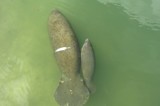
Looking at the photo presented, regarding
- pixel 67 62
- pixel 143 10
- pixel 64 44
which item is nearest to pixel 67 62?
pixel 67 62

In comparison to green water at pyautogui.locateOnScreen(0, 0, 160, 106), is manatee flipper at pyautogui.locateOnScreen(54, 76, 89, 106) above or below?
below

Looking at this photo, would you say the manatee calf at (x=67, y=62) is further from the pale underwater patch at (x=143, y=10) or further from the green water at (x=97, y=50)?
the pale underwater patch at (x=143, y=10)

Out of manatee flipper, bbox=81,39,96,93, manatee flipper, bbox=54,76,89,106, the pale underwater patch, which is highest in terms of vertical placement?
the pale underwater patch

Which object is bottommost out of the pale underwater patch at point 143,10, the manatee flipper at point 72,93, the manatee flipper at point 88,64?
the manatee flipper at point 72,93

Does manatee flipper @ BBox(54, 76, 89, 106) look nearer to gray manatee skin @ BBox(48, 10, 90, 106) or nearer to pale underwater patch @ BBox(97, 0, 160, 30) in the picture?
gray manatee skin @ BBox(48, 10, 90, 106)

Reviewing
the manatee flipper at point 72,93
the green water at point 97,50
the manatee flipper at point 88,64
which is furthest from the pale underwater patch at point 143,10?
the manatee flipper at point 72,93

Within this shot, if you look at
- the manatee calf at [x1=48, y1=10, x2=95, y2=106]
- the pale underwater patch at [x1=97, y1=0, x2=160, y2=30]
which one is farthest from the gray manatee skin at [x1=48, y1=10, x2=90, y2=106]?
Result: the pale underwater patch at [x1=97, y1=0, x2=160, y2=30]

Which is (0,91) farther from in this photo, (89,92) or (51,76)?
(89,92)
